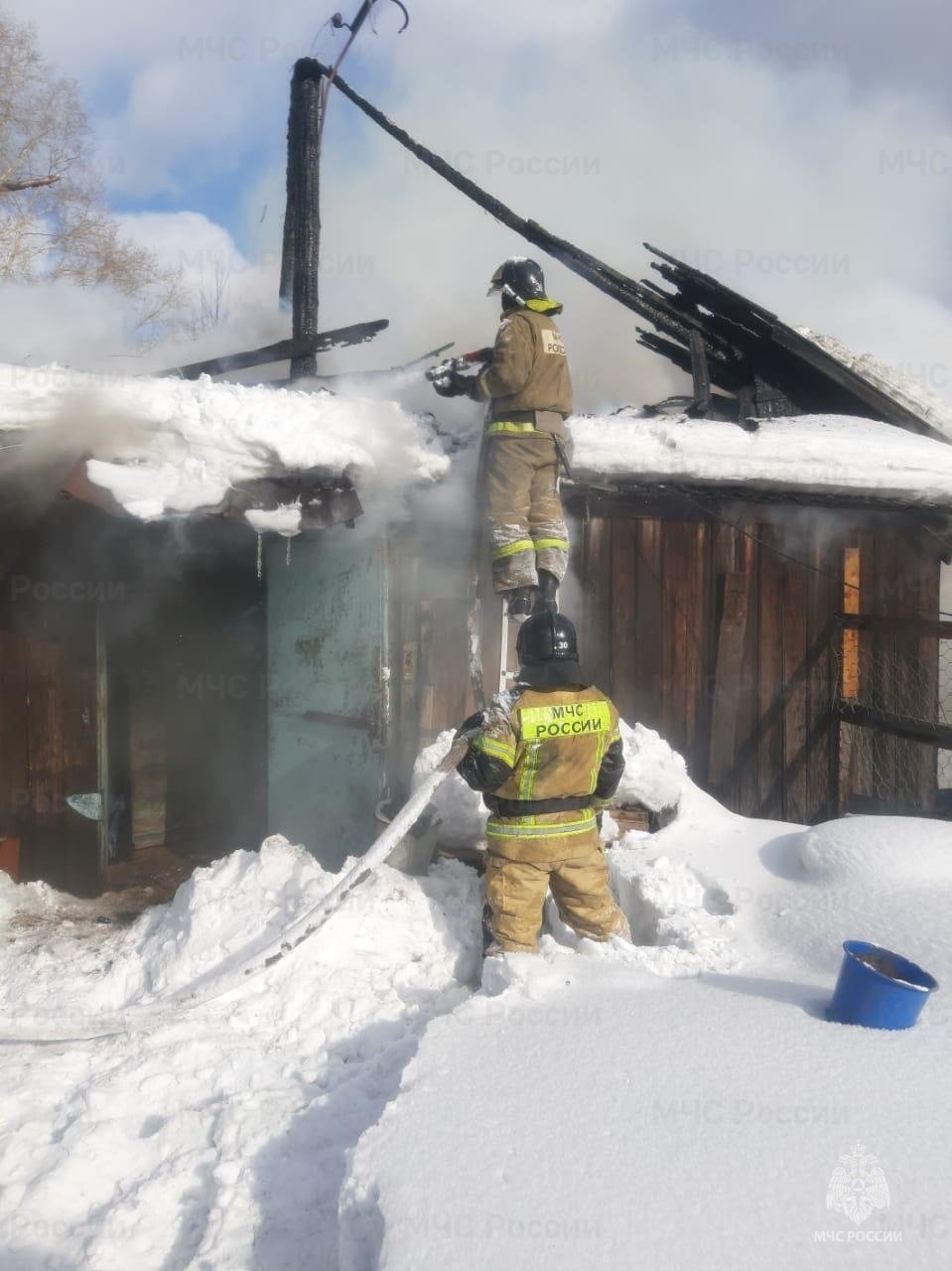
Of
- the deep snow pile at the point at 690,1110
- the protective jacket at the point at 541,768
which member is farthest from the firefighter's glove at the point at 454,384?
the deep snow pile at the point at 690,1110

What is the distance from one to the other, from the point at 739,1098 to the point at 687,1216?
1.71 ft

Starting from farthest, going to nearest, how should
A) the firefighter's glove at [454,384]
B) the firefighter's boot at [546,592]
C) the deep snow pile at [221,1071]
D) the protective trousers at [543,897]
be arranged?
the firefighter's boot at [546,592]
the firefighter's glove at [454,384]
the protective trousers at [543,897]
the deep snow pile at [221,1071]

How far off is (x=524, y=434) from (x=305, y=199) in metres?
3.49

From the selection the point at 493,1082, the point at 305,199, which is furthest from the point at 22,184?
the point at 493,1082

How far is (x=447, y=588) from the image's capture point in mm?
5602

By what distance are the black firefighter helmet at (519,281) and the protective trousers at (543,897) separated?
3202 millimetres

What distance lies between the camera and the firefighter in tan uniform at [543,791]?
12.4ft

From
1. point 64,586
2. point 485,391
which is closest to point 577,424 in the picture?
point 485,391

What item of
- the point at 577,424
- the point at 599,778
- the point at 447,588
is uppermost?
the point at 577,424

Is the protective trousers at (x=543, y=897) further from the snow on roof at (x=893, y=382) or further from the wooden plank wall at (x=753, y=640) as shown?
the snow on roof at (x=893, y=382)

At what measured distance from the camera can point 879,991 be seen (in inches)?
110

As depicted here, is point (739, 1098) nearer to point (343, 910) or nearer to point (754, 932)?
point (754, 932)

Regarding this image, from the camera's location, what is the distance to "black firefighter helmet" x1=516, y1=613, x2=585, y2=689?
391 centimetres

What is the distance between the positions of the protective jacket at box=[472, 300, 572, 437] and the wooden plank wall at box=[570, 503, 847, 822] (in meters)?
1.48
